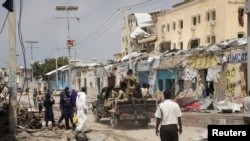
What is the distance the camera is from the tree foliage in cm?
10896

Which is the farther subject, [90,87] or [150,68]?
[90,87]

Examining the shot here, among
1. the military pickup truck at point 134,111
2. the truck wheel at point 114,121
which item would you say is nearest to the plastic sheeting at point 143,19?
the truck wheel at point 114,121

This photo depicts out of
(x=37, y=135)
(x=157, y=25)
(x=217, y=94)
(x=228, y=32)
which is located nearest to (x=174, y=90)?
(x=217, y=94)

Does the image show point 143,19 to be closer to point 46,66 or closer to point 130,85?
point 46,66

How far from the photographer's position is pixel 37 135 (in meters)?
17.0

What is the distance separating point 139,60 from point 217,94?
50.1ft

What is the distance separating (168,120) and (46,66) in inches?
4050

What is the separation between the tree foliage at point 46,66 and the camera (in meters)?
109

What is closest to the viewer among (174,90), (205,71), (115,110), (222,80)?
(115,110)

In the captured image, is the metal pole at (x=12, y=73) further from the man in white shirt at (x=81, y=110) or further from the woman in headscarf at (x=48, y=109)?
the woman in headscarf at (x=48, y=109)

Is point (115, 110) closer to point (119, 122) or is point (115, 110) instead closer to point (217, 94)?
point (119, 122)

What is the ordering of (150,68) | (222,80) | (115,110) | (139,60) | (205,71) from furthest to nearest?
→ 1. (139,60)
2. (150,68)
3. (205,71)
4. (222,80)
5. (115,110)

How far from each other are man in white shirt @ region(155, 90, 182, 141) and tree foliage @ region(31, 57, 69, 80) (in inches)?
3929

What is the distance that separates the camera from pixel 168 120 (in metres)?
9.55
